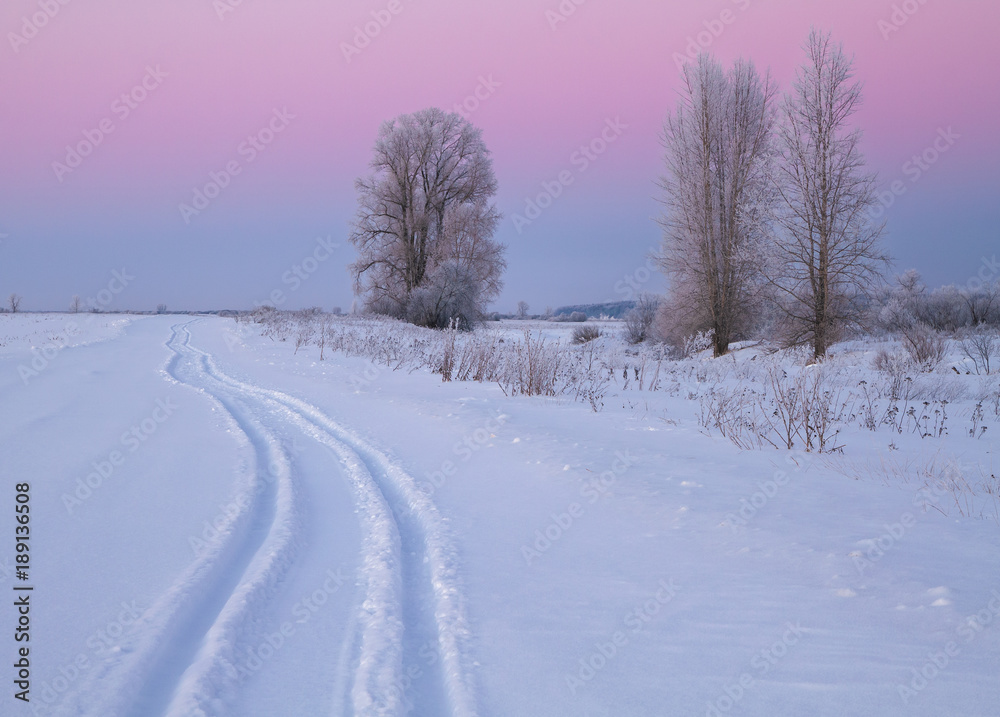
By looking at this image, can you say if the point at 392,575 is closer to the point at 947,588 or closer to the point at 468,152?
the point at 947,588

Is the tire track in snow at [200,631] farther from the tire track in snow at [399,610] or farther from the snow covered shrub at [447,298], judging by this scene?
the snow covered shrub at [447,298]

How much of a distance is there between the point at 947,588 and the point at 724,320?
17.9 metres

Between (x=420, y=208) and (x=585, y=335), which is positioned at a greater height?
(x=420, y=208)

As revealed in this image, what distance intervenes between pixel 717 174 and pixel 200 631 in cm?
2005

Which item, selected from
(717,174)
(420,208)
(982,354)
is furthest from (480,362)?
(420,208)

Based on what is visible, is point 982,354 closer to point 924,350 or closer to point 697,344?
point 924,350

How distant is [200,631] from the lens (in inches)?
88.0

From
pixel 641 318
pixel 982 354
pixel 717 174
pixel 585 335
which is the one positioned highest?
pixel 717 174

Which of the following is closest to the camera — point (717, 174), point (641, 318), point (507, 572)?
point (507, 572)

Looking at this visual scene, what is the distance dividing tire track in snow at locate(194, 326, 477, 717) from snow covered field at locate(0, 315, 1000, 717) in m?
0.01

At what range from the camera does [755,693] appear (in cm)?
181

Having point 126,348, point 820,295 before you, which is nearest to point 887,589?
point 820,295

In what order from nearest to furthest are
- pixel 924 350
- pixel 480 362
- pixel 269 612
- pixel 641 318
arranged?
pixel 269 612
pixel 480 362
pixel 924 350
pixel 641 318

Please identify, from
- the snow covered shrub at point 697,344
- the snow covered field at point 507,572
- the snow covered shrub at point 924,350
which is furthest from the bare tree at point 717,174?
the snow covered field at point 507,572
